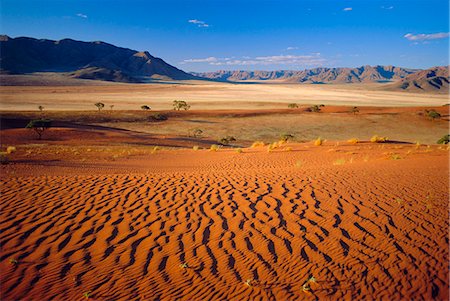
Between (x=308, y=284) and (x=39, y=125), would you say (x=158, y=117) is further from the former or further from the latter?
(x=308, y=284)

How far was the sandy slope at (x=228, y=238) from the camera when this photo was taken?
4.24 m

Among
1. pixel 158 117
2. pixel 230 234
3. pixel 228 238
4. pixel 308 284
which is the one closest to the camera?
pixel 308 284

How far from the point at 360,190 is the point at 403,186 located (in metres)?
1.34

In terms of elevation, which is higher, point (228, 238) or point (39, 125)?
point (228, 238)

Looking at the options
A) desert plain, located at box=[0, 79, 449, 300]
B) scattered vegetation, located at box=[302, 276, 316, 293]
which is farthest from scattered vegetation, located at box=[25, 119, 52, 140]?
scattered vegetation, located at box=[302, 276, 316, 293]

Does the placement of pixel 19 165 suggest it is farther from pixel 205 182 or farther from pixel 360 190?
pixel 360 190

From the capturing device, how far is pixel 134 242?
554 cm

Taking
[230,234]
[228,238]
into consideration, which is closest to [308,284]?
[228,238]

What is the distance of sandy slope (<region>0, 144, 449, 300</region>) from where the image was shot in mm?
4238

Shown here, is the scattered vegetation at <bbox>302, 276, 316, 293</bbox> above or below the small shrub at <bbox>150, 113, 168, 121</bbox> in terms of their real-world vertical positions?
above

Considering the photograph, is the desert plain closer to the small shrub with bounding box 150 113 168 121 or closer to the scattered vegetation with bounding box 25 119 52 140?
→ the scattered vegetation with bounding box 25 119 52 140

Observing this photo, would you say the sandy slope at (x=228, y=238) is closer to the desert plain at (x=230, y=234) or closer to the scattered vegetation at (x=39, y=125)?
the desert plain at (x=230, y=234)

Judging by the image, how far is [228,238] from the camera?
18.3 ft

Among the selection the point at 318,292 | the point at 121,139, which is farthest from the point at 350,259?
the point at 121,139
